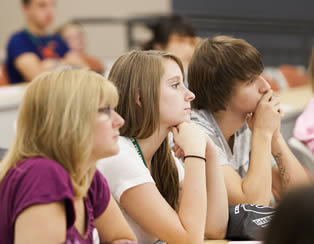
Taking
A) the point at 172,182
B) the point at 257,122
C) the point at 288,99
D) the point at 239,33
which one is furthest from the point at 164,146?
the point at 239,33

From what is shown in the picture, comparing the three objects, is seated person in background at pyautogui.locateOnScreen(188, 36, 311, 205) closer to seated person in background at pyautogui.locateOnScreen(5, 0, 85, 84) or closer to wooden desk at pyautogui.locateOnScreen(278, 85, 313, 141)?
wooden desk at pyautogui.locateOnScreen(278, 85, 313, 141)

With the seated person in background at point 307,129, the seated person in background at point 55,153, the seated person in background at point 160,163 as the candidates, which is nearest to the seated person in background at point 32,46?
the seated person in background at point 307,129

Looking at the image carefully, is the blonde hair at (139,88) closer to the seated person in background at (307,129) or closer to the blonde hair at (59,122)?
the blonde hair at (59,122)

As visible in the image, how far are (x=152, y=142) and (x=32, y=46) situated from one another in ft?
10.2

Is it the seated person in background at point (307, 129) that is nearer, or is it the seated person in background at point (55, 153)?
the seated person in background at point (55, 153)

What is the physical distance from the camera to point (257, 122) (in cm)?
226

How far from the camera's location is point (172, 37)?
3777mm

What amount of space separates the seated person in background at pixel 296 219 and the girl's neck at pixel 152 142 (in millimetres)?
1122

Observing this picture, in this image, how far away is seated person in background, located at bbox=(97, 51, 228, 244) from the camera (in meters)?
1.70

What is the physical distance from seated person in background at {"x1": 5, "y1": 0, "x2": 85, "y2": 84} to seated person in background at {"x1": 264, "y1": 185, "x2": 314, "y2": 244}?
4.00 m

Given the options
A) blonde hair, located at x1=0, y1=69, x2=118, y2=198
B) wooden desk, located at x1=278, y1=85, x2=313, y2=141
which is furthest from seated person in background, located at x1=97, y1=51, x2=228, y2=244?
wooden desk, located at x1=278, y1=85, x2=313, y2=141

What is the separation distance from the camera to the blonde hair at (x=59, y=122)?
127 centimetres

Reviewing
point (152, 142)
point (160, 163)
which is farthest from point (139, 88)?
point (160, 163)

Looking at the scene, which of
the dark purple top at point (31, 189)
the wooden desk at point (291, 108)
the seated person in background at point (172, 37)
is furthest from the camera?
the seated person in background at point (172, 37)
